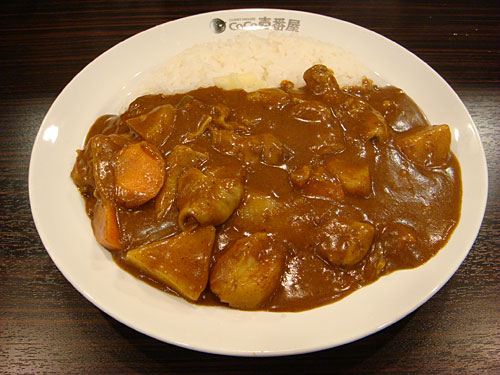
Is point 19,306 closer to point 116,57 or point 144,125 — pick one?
point 144,125

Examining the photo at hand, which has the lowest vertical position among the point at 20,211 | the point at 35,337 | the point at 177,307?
the point at 35,337

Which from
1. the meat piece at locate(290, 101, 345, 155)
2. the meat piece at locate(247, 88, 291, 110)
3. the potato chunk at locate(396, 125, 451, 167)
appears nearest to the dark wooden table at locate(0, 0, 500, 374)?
the potato chunk at locate(396, 125, 451, 167)

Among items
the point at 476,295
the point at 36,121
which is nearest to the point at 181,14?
the point at 36,121

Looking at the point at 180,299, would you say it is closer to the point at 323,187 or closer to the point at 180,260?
the point at 180,260

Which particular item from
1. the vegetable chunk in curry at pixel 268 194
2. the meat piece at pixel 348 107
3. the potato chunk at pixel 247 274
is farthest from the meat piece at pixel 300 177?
the meat piece at pixel 348 107

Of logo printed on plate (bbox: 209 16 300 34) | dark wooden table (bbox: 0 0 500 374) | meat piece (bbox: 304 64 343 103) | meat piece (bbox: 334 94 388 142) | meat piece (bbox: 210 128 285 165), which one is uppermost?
logo printed on plate (bbox: 209 16 300 34)

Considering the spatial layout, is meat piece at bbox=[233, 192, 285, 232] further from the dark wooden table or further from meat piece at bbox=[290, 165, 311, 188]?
the dark wooden table

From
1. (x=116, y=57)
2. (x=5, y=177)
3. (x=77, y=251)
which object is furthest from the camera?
(x=116, y=57)
